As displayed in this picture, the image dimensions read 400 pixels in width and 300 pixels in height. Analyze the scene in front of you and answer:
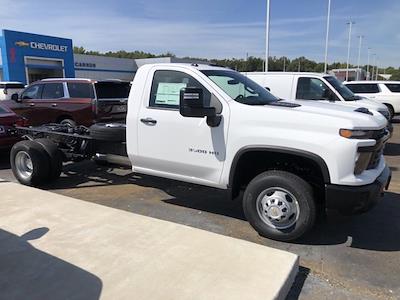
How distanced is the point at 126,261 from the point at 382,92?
17.7 metres

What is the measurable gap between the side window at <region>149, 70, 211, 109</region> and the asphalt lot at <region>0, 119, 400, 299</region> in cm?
154

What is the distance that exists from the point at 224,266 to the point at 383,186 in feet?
6.86

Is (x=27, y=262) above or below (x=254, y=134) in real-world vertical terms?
below

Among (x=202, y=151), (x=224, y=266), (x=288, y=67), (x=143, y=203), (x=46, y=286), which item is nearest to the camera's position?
(x=46, y=286)

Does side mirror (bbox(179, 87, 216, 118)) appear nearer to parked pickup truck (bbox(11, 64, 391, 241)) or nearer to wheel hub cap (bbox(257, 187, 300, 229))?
parked pickup truck (bbox(11, 64, 391, 241))

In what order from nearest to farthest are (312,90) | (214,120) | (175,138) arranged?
(214,120) → (175,138) → (312,90)

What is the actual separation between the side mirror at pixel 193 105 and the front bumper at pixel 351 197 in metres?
1.61

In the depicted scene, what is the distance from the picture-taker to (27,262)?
3.86 m

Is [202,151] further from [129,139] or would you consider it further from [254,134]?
[129,139]

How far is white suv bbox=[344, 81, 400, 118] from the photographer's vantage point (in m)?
18.6

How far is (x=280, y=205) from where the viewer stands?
467 centimetres

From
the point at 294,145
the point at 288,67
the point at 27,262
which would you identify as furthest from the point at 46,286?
the point at 288,67

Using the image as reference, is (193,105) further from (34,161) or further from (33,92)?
(33,92)

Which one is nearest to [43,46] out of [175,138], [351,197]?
[175,138]
